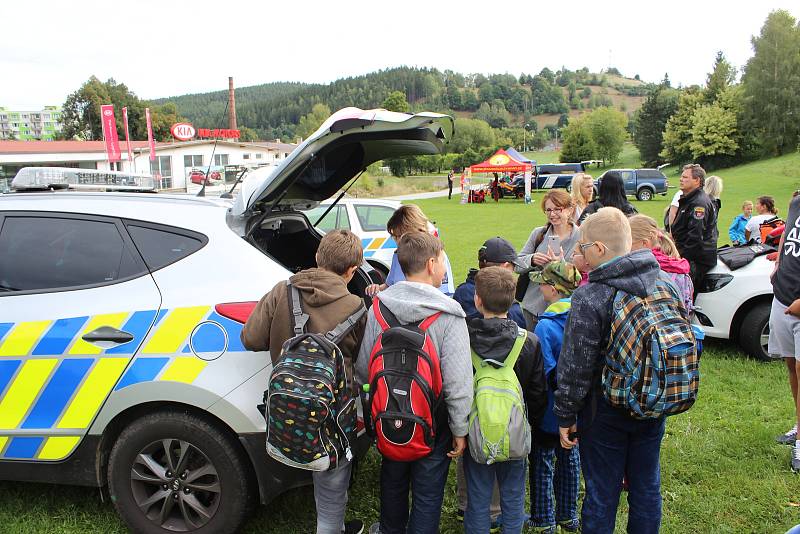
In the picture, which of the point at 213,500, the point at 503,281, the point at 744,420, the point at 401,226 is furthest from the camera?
the point at 744,420

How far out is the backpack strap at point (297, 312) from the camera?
227 centimetres

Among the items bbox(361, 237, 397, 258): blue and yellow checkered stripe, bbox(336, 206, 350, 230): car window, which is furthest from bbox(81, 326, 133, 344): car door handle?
bbox(336, 206, 350, 230): car window

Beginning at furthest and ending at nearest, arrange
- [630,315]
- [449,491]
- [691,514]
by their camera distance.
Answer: [449,491]
[691,514]
[630,315]

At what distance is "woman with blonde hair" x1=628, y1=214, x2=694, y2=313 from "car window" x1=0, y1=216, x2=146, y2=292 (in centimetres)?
248

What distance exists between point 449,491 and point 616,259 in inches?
70.7

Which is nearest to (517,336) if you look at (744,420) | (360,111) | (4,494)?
(360,111)

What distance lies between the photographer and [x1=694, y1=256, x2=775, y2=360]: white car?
500cm

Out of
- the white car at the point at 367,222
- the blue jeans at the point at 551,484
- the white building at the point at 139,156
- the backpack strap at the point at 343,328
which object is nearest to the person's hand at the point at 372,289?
the backpack strap at the point at 343,328

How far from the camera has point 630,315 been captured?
2.18 meters

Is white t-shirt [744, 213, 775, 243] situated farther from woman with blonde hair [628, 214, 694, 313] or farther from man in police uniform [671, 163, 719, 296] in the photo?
woman with blonde hair [628, 214, 694, 313]

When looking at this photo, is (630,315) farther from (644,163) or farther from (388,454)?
(644,163)

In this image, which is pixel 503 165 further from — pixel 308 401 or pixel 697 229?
pixel 308 401

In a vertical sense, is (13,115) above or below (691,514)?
above

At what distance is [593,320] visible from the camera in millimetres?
2219
